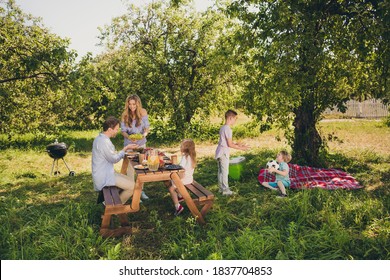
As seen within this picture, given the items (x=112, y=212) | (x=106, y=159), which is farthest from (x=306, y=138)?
(x=112, y=212)

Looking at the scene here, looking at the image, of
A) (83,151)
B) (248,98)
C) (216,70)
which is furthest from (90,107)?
(248,98)

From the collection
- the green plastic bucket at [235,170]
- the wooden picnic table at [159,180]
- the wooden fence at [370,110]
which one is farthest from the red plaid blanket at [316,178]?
the wooden fence at [370,110]

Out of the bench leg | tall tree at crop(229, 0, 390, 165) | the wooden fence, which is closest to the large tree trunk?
tall tree at crop(229, 0, 390, 165)

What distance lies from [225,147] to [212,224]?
194 cm

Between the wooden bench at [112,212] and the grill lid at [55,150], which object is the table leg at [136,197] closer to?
the wooden bench at [112,212]

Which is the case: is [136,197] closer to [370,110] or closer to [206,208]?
[206,208]

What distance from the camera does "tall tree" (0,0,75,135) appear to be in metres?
7.22

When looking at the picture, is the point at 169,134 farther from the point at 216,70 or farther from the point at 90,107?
the point at 216,70

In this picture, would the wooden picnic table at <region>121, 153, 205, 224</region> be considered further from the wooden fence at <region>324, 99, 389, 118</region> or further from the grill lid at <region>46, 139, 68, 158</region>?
the wooden fence at <region>324, 99, 389, 118</region>

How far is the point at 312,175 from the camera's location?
7977mm

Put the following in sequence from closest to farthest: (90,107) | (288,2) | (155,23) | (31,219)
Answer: (31,219), (288,2), (155,23), (90,107)

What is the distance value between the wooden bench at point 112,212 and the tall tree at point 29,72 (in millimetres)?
A: 3266

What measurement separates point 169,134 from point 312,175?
7918mm

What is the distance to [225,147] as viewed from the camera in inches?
272
